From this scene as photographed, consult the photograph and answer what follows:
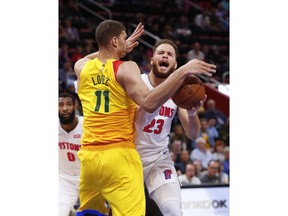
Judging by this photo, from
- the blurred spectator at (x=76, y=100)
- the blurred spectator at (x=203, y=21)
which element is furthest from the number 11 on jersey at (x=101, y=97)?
the blurred spectator at (x=203, y=21)

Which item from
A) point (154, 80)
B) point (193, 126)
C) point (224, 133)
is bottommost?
point (224, 133)

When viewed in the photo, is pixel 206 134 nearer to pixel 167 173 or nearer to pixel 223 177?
pixel 223 177

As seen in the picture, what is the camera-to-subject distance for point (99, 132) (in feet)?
15.1

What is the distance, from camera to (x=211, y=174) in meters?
10.2

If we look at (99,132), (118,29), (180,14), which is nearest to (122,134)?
(99,132)

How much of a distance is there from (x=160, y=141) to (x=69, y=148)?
1.82 meters

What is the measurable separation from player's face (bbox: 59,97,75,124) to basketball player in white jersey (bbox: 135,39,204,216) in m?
1.35

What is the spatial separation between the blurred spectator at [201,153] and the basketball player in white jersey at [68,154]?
4.30 m

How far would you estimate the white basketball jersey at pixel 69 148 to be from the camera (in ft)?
22.5

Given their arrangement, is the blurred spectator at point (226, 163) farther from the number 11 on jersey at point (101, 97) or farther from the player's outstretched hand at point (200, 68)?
the player's outstretched hand at point (200, 68)

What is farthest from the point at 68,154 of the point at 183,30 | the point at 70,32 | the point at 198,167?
the point at 183,30
